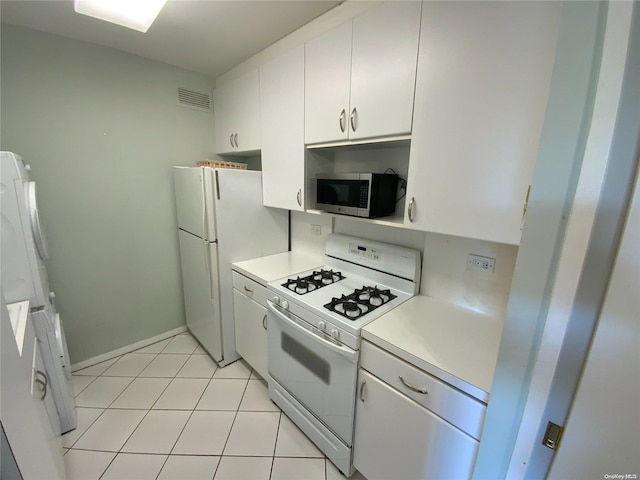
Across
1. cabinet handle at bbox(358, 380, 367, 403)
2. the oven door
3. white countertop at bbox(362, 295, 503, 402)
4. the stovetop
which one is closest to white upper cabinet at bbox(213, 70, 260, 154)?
the stovetop

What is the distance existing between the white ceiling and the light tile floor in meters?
2.54

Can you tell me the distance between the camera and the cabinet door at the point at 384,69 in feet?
3.76

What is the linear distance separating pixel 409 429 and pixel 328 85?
175 cm

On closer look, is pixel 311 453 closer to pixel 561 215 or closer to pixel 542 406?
pixel 542 406

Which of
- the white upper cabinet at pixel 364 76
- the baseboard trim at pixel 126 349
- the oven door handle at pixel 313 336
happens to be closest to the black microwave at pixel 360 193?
the white upper cabinet at pixel 364 76

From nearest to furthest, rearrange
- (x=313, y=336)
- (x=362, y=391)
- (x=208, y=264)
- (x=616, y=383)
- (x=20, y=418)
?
(x=616, y=383)
(x=20, y=418)
(x=362, y=391)
(x=313, y=336)
(x=208, y=264)

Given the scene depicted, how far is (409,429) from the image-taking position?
1071 mm

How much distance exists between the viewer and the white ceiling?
148cm

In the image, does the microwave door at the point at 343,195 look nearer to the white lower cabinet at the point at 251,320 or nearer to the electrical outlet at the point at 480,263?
the electrical outlet at the point at 480,263

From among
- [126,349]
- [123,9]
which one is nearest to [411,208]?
[123,9]

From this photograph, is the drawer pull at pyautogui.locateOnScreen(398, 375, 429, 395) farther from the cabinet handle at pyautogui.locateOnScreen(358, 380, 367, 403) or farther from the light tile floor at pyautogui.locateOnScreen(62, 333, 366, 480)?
the light tile floor at pyautogui.locateOnScreen(62, 333, 366, 480)

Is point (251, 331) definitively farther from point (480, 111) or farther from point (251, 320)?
point (480, 111)

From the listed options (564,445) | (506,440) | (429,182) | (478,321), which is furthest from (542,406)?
(429,182)

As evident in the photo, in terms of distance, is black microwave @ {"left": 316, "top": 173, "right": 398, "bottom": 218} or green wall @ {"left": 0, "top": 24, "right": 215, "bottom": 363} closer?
black microwave @ {"left": 316, "top": 173, "right": 398, "bottom": 218}
